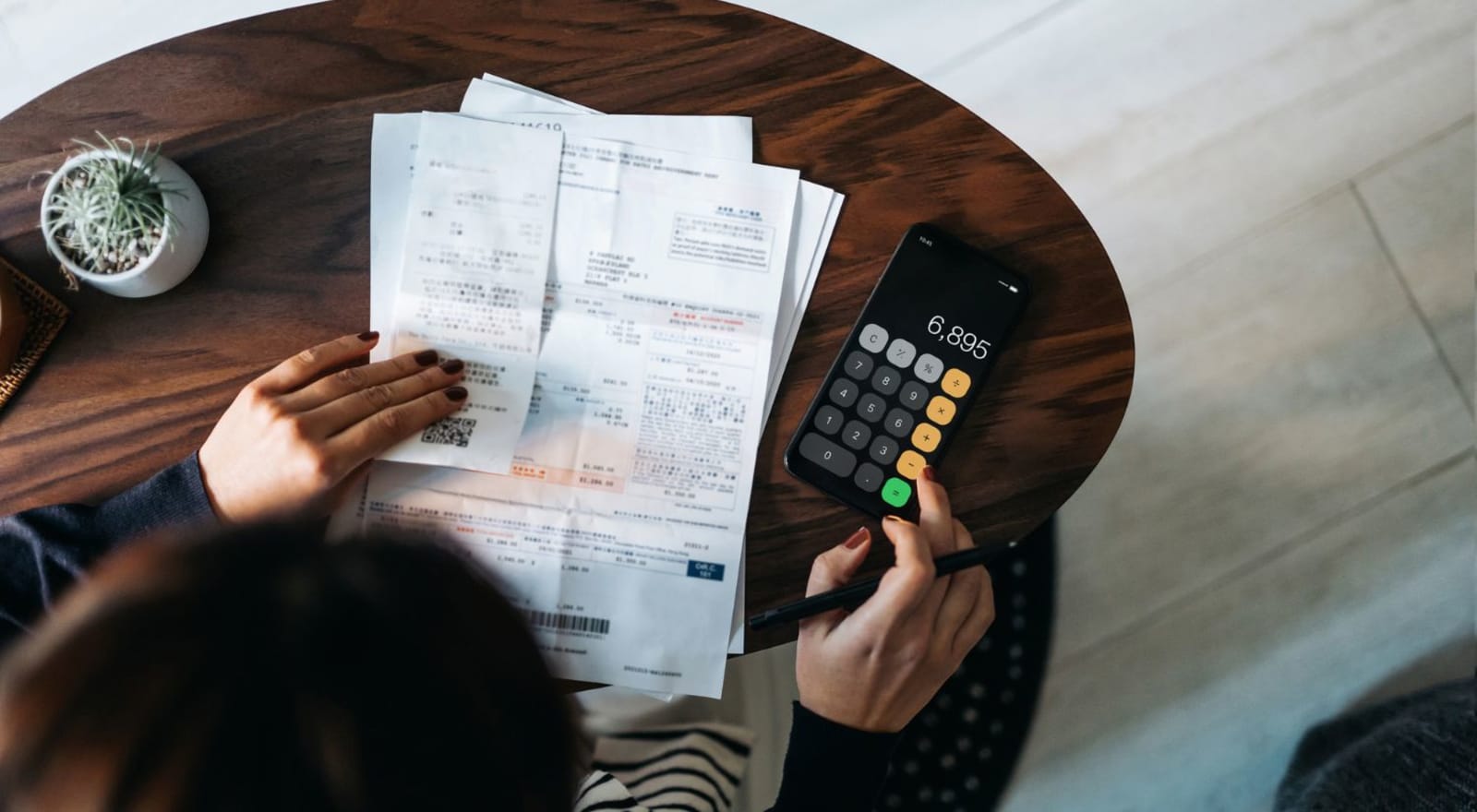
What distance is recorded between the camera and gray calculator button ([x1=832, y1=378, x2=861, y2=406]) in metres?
0.63

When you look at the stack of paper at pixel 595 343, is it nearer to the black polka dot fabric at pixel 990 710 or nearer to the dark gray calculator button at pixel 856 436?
the dark gray calculator button at pixel 856 436

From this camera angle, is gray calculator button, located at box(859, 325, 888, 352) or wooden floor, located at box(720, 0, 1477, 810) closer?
gray calculator button, located at box(859, 325, 888, 352)

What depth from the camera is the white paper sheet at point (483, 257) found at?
2.06ft

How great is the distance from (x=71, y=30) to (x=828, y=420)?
3.47 ft

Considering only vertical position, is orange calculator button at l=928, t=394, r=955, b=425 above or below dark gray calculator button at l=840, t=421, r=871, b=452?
below

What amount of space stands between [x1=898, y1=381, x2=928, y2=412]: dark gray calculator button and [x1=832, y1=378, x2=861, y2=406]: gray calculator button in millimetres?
29

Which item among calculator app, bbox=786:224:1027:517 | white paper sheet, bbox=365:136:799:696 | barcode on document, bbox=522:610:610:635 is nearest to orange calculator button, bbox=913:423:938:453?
calculator app, bbox=786:224:1027:517

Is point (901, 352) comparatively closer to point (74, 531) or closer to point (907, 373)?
point (907, 373)

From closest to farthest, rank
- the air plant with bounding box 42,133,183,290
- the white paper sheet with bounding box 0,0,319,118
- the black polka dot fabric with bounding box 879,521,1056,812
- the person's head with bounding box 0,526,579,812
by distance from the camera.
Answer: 1. the person's head with bounding box 0,526,579,812
2. the air plant with bounding box 42,133,183,290
3. the black polka dot fabric with bounding box 879,521,1056,812
4. the white paper sheet with bounding box 0,0,319,118

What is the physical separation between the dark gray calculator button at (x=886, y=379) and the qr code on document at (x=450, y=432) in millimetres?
258

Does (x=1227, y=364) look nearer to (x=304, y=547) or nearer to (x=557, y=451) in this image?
(x=557, y=451)

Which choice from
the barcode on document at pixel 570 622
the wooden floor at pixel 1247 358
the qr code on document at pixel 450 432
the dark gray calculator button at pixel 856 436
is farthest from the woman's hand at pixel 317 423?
the wooden floor at pixel 1247 358

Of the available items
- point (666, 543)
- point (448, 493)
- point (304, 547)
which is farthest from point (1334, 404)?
point (304, 547)

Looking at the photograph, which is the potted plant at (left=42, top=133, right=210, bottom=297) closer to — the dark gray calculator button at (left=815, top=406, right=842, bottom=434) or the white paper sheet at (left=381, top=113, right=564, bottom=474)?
the white paper sheet at (left=381, top=113, right=564, bottom=474)
